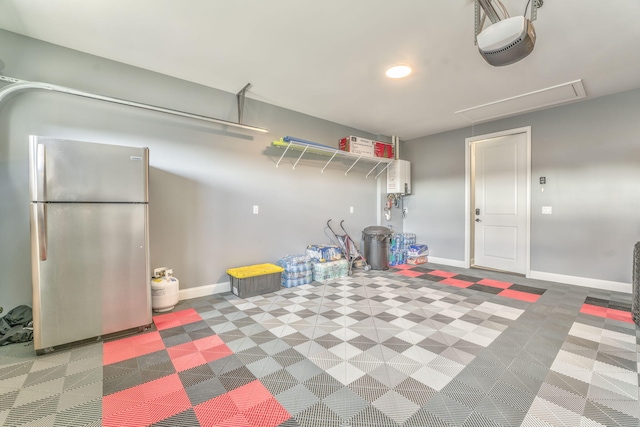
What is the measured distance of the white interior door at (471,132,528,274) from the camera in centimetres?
478

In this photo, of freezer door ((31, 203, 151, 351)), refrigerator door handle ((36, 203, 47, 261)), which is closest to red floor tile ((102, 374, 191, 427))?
freezer door ((31, 203, 151, 351))

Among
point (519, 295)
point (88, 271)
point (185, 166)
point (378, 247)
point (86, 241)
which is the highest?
point (185, 166)

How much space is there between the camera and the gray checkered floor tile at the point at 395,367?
1.58 m

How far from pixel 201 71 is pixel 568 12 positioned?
3.60 m

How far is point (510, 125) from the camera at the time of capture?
15.9 feet

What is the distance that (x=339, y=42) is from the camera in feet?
8.75

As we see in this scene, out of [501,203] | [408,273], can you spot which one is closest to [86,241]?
[408,273]

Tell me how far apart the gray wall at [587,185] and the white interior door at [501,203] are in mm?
193

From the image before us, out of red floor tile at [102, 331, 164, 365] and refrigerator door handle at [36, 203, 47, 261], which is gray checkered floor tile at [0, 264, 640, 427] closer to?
red floor tile at [102, 331, 164, 365]

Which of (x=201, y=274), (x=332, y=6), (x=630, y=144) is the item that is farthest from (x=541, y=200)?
(x=201, y=274)

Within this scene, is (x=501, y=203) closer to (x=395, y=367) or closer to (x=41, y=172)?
(x=395, y=367)

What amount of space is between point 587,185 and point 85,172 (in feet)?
20.6

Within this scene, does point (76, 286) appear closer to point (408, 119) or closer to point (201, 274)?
point (201, 274)

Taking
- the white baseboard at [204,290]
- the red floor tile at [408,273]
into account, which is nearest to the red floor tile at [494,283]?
the red floor tile at [408,273]
